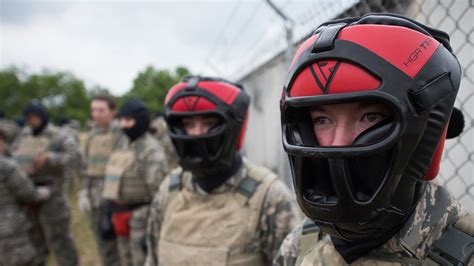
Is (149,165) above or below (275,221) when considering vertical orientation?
below

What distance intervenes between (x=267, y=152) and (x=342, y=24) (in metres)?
3.21

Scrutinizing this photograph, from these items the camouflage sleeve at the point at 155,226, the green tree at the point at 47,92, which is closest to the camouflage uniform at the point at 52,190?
the camouflage sleeve at the point at 155,226

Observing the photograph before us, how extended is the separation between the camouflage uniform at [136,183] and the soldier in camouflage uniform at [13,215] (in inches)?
35.4

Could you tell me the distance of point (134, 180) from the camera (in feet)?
10.3

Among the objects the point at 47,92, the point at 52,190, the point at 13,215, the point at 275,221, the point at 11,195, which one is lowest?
the point at 47,92

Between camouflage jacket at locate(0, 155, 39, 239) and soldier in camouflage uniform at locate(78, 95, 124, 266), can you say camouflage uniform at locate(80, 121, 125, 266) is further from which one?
camouflage jacket at locate(0, 155, 39, 239)

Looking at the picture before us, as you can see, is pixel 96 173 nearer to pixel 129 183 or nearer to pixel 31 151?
pixel 31 151

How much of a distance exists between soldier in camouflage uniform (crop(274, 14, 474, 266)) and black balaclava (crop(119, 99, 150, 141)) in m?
2.55

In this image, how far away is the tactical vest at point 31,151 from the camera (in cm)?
434

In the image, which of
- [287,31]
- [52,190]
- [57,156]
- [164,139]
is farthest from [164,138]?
[287,31]

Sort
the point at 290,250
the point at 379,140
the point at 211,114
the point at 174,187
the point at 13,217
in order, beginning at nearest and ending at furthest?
the point at 379,140 < the point at 290,250 < the point at 211,114 < the point at 174,187 < the point at 13,217

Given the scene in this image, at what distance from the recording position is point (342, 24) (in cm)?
90

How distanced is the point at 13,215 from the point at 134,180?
1324 millimetres

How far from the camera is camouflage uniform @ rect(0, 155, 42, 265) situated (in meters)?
3.27
